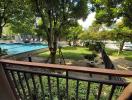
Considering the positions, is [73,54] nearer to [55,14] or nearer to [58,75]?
[55,14]

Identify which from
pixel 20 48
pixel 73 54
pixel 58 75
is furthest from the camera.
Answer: pixel 20 48

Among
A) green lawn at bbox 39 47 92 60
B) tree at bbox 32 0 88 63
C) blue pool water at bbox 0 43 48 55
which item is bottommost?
blue pool water at bbox 0 43 48 55

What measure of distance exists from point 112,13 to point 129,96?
11509 mm

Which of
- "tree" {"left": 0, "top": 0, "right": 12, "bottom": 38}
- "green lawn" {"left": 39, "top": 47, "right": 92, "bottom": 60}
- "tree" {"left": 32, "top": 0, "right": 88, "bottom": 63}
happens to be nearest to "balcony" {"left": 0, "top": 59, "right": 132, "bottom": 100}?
"tree" {"left": 32, "top": 0, "right": 88, "bottom": 63}

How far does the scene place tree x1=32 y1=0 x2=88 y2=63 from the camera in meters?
12.6

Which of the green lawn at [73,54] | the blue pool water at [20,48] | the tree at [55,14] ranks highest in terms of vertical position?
the tree at [55,14]

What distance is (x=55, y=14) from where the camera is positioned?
13.7m

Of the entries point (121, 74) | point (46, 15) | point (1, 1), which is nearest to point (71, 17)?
point (46, 15)

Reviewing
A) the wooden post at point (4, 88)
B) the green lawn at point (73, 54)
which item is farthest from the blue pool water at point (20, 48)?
the wooden post at point (4, 88)

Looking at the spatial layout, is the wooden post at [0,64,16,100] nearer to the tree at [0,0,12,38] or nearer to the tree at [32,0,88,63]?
the tree at [32,0,88,63]

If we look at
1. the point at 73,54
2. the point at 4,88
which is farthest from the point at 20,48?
the point at 4,88

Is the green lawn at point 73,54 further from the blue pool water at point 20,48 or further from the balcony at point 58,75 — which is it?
the balcony at point 58,75

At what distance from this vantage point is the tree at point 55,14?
12586mm

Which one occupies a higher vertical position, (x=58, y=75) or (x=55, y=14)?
(x=58, y=75)
